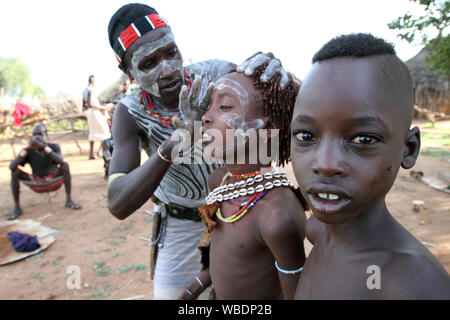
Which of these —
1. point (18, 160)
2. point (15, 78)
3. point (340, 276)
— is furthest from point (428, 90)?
point (15, 78)

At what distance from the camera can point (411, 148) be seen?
957 millimetres

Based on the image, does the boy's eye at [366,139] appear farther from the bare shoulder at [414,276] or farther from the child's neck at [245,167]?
the child's neck at [245,167]

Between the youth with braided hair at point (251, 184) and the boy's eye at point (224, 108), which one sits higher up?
the boy's eye at point (224, 108)

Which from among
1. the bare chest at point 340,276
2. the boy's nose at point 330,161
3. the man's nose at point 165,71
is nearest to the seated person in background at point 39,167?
the man's nose at point 165,71

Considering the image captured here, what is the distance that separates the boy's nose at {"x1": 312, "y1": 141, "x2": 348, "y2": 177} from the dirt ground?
332 cm

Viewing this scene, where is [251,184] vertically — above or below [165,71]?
below

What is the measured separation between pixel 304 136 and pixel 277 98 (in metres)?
0.52

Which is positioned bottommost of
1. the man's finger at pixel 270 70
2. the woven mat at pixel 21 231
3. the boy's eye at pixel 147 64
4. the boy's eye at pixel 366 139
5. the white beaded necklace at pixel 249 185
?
the woven mat at pixel 21 231

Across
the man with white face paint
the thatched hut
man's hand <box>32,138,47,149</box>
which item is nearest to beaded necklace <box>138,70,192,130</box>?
the man with white face paint

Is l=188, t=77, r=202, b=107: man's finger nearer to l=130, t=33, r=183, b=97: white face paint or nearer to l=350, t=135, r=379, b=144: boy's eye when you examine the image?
l=130, t=33, r=183, b=97: white face paint

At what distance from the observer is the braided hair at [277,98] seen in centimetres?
143

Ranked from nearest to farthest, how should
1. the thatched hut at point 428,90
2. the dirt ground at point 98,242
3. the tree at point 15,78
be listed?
the dirt ground at point 98,242 → the thatched hut at point 428,90 → the tree at point 15,78

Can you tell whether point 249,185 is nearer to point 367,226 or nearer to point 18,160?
point 367,226
